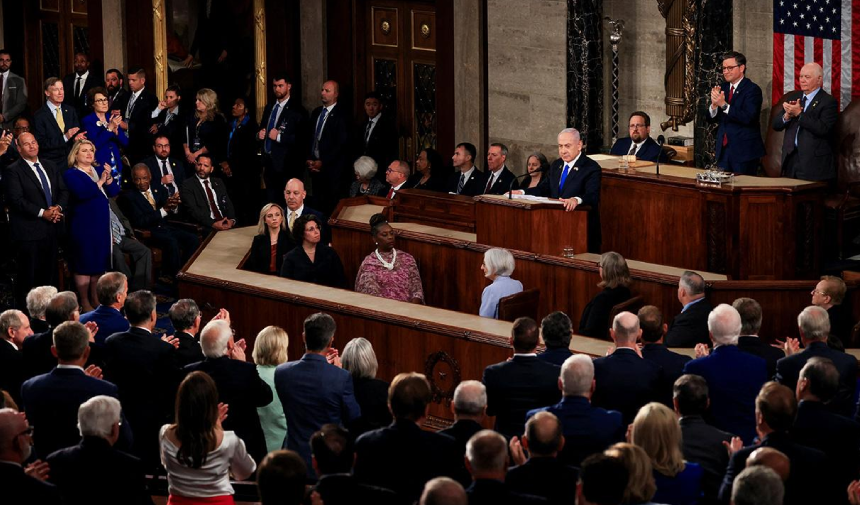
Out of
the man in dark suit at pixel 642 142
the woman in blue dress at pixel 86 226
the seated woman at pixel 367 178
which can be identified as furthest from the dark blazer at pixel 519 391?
the seated woman at pixel 367 178

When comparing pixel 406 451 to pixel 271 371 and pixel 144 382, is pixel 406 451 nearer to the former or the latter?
pixel 271 371

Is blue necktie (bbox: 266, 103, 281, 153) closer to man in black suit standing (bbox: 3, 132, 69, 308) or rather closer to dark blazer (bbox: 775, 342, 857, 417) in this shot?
man in black suit standing (bbox: 3, 132, 69, 308)

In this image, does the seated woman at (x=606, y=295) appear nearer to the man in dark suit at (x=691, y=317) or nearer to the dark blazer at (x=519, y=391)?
the man in dark suit at (x=691, y=317)

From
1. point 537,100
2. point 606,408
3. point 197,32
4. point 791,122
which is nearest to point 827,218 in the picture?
point 791,122

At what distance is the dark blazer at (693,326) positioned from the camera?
27.3 feet

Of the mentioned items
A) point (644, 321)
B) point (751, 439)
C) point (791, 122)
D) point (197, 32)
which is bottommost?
point (751, 439)

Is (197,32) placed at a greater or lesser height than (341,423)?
greater

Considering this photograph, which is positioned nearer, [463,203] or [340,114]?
[463,203]

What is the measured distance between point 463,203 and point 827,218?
107 inches

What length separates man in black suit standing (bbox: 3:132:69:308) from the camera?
11.5 metres

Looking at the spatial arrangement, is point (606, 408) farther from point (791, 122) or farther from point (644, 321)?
point (791, 122)

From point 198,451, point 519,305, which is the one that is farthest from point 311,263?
point 198,451

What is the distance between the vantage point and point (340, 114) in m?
14.1

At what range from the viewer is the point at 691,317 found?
8320mm
